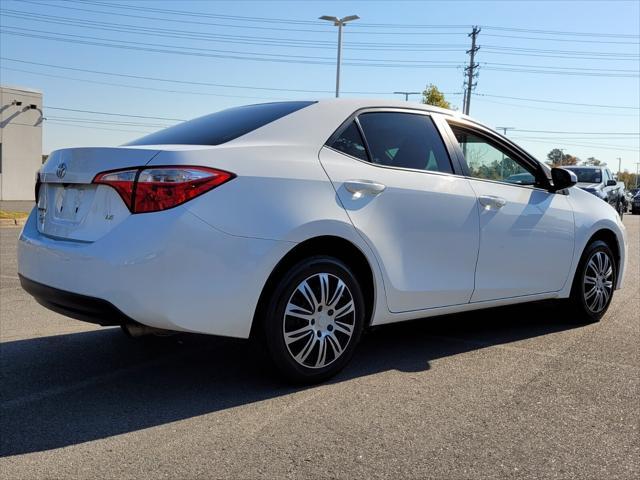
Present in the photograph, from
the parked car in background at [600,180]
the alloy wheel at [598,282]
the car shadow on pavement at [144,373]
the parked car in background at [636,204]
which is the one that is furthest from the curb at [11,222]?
the parked car in background at [636,204]

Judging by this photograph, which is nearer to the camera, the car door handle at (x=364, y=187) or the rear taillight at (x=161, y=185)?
the rear taillight at (x=161, y=185)

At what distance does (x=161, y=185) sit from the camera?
321cm

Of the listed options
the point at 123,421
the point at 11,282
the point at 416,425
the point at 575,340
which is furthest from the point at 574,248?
the point at 11,282

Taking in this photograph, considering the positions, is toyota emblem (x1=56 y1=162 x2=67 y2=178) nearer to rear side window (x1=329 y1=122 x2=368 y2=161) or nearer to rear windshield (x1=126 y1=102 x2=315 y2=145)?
rear windshield (x1=126 y1=102 x2=315 y2=145)

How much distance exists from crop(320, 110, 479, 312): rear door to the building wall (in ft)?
90.3

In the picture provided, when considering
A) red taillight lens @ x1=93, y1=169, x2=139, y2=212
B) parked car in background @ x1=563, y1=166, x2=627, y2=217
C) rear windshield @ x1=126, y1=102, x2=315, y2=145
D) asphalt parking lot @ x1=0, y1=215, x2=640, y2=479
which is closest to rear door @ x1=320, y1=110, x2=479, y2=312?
rear windshield @ x1=126, y1=102, x2=315, y2=145

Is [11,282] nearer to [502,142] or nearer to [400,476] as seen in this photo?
[502,142]

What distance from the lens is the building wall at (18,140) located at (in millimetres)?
28109

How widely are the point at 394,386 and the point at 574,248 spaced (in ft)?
7.69

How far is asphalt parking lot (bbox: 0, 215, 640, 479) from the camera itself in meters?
2.77

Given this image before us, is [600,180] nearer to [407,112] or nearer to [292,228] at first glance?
[407,112]

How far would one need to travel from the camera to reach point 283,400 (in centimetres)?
353

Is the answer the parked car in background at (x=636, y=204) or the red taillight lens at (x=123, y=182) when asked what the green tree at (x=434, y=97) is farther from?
the red taillight lens at (x=123, y=182)

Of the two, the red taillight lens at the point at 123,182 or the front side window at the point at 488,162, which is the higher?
the front side window at the point at 488,162
